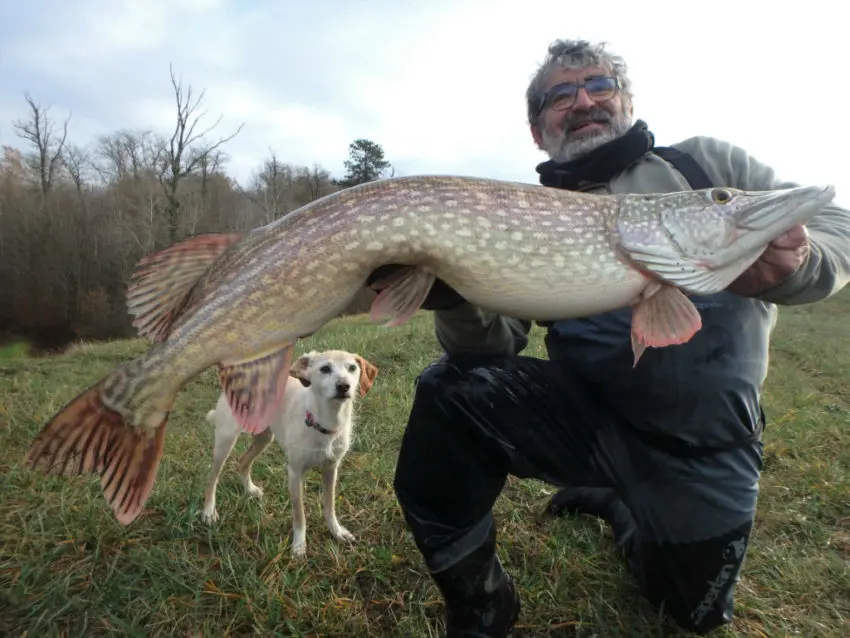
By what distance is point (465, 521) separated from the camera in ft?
6.36

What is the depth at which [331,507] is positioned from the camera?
2.59 meters

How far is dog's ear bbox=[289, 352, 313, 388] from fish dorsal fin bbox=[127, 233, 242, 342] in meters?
1.17

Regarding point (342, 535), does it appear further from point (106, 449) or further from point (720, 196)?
point (720, 196)

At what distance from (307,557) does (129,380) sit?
4.21 ft

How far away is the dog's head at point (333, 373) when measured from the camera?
105 inches

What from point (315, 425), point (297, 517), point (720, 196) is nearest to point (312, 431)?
point (315, 425)

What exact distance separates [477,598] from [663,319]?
3.86 feet

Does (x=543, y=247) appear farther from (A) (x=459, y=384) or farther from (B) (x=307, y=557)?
(B) (x=307, y=557)

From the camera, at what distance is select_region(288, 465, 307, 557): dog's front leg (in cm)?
233

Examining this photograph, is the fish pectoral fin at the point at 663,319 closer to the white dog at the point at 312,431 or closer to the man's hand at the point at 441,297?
the man's hand at the point at 441,297

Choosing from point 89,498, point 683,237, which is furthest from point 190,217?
point 683,237

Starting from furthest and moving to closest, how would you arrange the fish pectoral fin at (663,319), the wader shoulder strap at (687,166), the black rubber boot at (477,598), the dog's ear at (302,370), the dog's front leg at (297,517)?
the dog's ear at (302,370)
the dog's front leg at (297,517)
the wader shoulder strap at (687,166)
the black rubber boot at (477,598)
the fish pectoral fin at (663,319)

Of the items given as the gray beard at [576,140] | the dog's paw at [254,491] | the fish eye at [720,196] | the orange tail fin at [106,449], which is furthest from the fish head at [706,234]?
the dog's paw at [254,491]

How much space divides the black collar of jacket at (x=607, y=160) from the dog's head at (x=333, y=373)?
1476 mm
